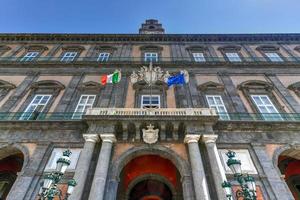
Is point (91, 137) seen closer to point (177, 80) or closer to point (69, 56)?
point (177, 80)

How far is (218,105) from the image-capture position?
15.0 meters

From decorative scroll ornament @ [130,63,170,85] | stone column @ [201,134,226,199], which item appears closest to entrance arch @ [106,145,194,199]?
stone column @ [201,134,226,199]

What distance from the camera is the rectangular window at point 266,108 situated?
543 inches

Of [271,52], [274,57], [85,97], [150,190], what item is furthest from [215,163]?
[271,52]

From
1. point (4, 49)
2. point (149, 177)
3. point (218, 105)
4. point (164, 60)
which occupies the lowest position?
point (149, 177)

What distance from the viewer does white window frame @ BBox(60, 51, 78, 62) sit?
Result: 1991 centimetres

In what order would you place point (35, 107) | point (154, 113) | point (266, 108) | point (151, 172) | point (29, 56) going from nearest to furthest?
point (154, 113), point (151, 172), point (266, 108), point (35, 107), point (29, 56)

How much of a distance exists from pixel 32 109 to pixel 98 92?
4.59 meters

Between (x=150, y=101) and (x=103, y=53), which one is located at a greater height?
(x=103, y=53)

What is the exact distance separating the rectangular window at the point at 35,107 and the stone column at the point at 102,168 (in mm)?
5587

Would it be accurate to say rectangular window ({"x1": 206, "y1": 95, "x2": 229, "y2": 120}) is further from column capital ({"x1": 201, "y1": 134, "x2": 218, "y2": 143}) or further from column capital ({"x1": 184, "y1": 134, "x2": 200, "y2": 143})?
column capital ({"x1": 184, "y1": 134, "x2": 200, "y2": 143})

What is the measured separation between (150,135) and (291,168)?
29.3ft

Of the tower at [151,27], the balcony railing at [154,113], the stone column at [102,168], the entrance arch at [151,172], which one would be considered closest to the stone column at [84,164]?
the stone column at [102,168]

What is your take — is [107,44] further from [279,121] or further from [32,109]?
[279,121]
